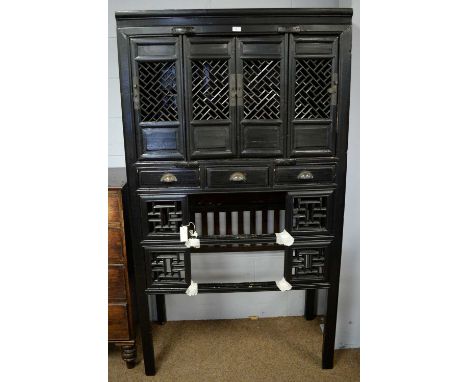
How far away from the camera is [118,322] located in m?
1.97

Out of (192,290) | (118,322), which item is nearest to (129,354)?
(118,322)

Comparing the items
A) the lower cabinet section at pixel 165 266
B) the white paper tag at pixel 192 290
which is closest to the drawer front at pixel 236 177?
the lower cabinet section at pixel 165 266

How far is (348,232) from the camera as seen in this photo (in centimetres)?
208

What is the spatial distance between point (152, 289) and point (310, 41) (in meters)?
1.58

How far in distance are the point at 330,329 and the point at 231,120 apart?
4.49 feet

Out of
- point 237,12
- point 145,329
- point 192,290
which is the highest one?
point 237,12

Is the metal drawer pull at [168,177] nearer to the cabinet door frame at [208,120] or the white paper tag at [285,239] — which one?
the cabinet door frame at [208,120]

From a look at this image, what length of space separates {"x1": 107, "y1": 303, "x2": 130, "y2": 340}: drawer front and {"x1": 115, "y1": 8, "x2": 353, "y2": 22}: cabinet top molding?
1571 mm

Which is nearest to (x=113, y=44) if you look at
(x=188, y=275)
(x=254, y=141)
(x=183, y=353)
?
(x=254, y=141)

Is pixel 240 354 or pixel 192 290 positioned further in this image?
pixel 240 354

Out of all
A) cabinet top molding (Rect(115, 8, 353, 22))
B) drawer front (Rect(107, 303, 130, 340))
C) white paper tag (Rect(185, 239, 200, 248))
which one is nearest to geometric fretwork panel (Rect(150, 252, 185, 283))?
white paper tag (Rect(185, 239, 200, 248))

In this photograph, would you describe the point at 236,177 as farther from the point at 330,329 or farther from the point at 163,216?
the point at 330,329

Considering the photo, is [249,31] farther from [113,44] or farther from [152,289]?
[152,289]

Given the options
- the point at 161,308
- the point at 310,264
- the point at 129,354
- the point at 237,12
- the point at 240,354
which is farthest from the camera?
the point at 161,308
